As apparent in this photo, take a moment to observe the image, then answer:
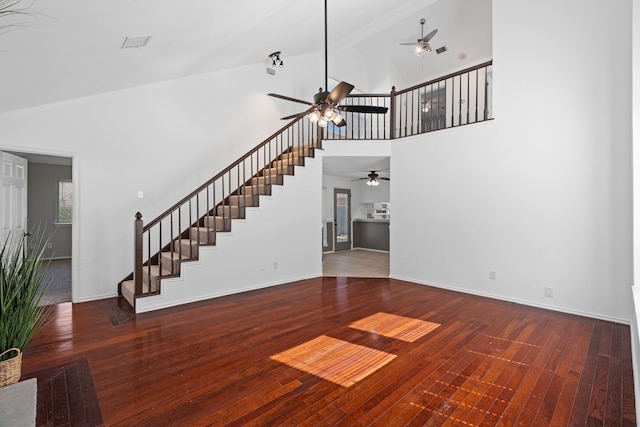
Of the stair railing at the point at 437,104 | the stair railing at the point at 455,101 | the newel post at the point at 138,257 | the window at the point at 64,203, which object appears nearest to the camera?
the newel post at the point at 138,257

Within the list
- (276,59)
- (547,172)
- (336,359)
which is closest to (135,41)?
(276,59)

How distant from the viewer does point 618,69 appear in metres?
3.76

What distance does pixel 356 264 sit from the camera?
759cm

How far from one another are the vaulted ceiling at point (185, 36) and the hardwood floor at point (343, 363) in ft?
8.85

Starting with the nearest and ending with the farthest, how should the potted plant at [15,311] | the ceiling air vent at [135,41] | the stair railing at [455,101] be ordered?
the potted plant at [15,311]
the ceiling air vent at [135,41]
the stair railing at [455,101]

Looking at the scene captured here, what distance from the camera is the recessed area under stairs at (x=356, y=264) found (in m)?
6.59

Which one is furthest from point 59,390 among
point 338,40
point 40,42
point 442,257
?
point 338,40

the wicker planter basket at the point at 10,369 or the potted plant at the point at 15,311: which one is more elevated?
the potted plant at the point at 15,311

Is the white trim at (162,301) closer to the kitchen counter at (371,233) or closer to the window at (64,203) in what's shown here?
the kitchen counter at (371,233)

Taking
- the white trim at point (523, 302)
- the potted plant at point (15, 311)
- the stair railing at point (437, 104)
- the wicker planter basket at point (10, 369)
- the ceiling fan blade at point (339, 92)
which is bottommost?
the white trim at point (523, 302)

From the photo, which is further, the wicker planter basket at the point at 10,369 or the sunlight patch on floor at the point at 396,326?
the sunlight patch on floor at the point at 396,326

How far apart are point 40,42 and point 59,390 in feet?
8.93

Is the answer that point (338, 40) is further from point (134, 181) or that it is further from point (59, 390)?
point (59, 390)

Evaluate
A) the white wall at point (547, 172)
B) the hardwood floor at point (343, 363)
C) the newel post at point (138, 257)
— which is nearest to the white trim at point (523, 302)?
the white wall at point (547, 172)
